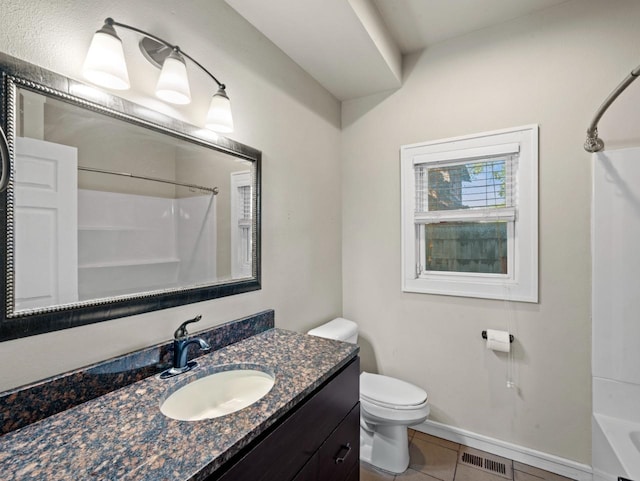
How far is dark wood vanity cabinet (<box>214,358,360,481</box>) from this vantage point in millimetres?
764

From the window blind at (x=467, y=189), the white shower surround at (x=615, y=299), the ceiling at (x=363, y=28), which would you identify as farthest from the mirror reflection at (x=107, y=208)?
the white shower surround at (x=615, y=299)

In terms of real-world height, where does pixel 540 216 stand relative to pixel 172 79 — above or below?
below

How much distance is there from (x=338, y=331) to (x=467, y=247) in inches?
40.5

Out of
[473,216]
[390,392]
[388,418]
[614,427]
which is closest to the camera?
[614,427]

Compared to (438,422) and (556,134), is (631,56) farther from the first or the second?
(438,422)

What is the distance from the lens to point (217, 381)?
44.6 inches

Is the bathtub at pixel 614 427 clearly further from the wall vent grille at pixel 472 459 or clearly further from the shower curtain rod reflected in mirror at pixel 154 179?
the shower curtain rod reflected in mirror at pixel 154 179

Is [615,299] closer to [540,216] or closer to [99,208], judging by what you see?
[540,216]

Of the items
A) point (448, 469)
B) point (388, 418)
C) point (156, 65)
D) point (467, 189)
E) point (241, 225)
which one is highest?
point (156, 65)

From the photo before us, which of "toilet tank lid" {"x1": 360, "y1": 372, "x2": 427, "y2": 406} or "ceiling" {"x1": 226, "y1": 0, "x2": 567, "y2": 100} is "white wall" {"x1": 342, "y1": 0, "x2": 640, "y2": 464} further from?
"toilet tank lid" {"x1": 360, "y1": 372, "x2": 427, "y2": 406}

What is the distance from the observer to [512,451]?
1.87 m

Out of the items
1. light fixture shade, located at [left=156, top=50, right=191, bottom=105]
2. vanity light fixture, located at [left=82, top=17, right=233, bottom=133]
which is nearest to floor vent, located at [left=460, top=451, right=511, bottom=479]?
vanity light fixture, located at [left=82, top=17, right=233, bottom=133]

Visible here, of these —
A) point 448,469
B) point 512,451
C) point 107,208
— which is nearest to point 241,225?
point 107,208

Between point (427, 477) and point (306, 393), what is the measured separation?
1.33 meters
